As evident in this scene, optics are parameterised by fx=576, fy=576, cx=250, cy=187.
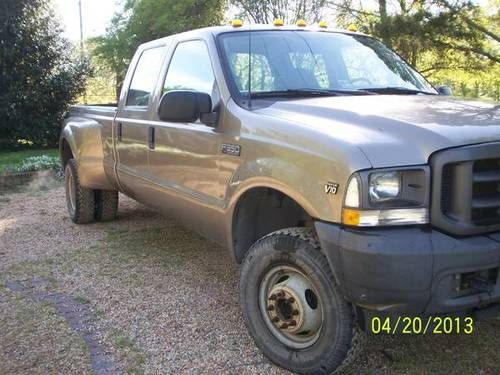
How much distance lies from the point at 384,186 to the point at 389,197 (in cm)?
5

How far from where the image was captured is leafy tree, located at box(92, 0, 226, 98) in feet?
54.3

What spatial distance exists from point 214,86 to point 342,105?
948 mm

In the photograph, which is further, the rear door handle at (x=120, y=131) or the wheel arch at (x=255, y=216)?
the rear door handle at (x=120, y=131)

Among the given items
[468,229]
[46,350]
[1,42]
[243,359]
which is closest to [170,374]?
[243,359]

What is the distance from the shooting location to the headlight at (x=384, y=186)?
2.53 meters

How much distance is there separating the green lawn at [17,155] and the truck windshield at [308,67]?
723 centimetres

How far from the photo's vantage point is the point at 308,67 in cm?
387

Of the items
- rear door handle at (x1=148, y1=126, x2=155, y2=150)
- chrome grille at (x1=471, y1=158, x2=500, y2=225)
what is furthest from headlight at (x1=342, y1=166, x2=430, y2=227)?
rear door handle at (x1=148, y1=126, x2=155, y2=150)

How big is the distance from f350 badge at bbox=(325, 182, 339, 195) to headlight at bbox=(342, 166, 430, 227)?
85 millimetres

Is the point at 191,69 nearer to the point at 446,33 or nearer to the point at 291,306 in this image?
the point at 291,306

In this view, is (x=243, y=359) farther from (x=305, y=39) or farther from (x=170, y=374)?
(x=305, y=39)

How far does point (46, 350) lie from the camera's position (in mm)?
3393

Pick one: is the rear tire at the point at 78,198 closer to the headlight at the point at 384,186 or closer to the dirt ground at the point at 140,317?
the dirt ground at the point at 140,317

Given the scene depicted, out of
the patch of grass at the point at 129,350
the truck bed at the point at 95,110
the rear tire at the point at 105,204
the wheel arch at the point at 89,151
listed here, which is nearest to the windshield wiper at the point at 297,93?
the patch of grass at the point at 129,350
